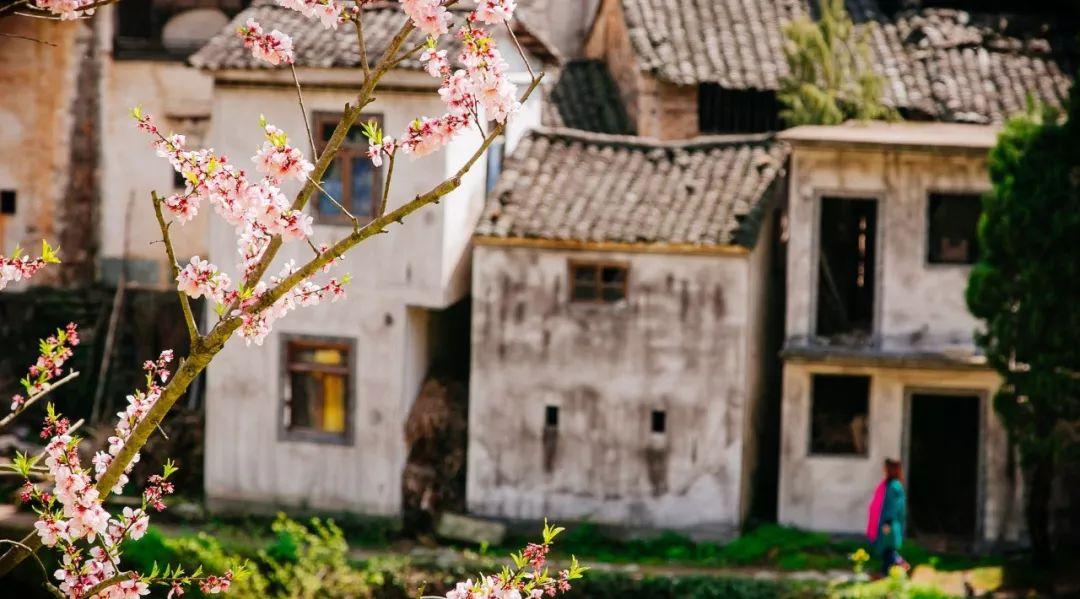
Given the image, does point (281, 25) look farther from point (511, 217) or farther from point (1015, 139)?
point (1015, 139)

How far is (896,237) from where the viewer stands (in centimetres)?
1891

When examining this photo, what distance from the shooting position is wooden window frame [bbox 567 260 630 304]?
18.6m

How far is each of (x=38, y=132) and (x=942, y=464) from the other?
13.3 meters

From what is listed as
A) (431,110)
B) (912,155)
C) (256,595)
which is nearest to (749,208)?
(912,155)

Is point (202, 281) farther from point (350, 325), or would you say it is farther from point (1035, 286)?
point (350, 325)

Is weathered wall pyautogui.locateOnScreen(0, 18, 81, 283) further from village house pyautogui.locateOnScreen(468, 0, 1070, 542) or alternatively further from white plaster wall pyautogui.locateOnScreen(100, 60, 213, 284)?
village house pyautogui.locateOnScreen(468, 0, 1070, 542)

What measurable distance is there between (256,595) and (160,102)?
31.1 ft

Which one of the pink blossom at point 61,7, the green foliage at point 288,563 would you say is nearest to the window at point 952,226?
the green foliage at point 288,563

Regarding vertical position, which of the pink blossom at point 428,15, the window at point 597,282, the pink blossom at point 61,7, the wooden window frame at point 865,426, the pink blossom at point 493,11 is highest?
the pink blossom at point 493,11

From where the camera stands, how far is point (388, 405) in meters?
19.1

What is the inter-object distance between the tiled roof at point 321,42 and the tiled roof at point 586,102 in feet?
10.4

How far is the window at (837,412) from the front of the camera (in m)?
19.1

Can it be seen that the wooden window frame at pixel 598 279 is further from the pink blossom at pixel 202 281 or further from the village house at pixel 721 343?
the pink blossom at pixel 202 281

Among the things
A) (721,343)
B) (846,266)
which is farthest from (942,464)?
(721,343)
